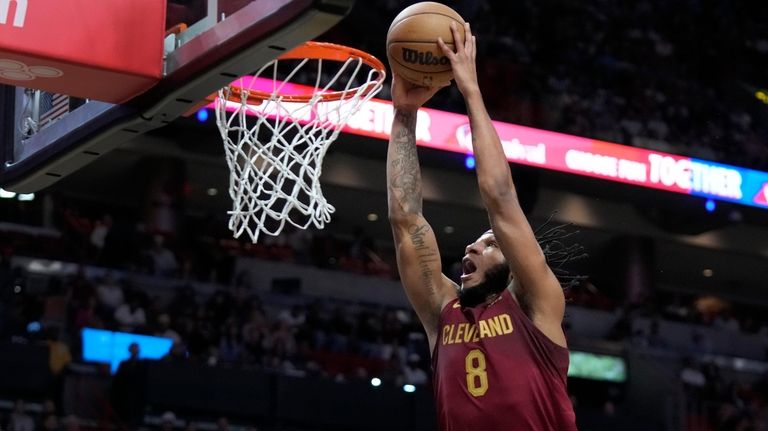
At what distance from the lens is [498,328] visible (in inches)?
143

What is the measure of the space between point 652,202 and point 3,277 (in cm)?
917

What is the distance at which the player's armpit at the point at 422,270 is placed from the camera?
13.0ft

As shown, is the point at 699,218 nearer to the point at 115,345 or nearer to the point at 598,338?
the point at 598,338

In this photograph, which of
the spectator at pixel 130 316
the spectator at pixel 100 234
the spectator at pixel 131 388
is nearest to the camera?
the spectator at pixel 131 388

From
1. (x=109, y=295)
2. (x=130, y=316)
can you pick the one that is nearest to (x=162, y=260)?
(x=109, y=295)

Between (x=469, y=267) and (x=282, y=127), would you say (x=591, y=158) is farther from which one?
(x=469, y=267)

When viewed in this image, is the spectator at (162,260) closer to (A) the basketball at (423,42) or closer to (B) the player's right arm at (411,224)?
(B) the player's right arm at (411,224)

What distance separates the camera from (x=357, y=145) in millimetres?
15227

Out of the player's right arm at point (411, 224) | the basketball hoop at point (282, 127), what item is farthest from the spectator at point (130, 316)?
the player's right arm at point (411, 224)

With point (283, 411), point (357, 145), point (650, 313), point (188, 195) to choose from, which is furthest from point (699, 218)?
point (283, 411)

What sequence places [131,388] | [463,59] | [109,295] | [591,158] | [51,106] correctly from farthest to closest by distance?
[591,158]
[109,295]
[131,388]
[51,106]
[463,59]

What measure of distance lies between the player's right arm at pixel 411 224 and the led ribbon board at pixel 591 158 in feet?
30.3

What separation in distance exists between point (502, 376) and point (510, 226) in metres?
0.44

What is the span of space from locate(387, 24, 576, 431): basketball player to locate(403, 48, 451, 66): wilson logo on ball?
0.19 feet
